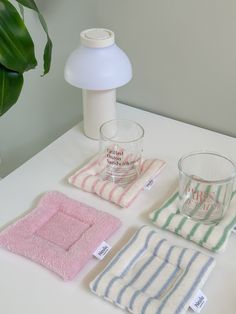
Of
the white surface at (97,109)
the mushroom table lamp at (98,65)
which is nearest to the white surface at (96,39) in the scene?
the mushroom table lamp at (98,65)

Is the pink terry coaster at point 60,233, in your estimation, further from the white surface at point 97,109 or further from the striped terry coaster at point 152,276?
the white surface at point 97,109

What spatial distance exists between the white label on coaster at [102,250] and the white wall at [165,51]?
1.51ft

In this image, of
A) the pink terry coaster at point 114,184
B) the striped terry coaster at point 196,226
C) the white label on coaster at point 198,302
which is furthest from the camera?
the pink terry coaster at point 114,184

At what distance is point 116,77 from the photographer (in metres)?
0.92

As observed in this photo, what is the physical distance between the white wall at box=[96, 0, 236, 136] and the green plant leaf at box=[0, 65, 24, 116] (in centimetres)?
35

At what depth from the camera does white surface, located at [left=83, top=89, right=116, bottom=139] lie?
0.97m

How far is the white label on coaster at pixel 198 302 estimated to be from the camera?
0.63m

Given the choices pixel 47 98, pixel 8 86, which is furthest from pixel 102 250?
pixel 47 98

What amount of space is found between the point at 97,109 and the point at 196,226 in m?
0.37

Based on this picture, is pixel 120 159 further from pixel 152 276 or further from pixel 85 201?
pixel 152 276

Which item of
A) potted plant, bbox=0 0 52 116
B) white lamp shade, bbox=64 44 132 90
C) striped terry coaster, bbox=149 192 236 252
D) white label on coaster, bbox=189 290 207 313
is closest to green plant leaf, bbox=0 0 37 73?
potted plant, bbox=0 0 52 116

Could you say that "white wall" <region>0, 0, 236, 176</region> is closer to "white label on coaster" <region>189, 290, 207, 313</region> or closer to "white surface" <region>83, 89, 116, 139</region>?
"white surface" <region>83, 89, 116, 139</region>

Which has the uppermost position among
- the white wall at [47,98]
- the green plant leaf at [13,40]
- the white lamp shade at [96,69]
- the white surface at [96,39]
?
the green plant leaf at [13,40]

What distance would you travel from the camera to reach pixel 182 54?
3.33 feet
